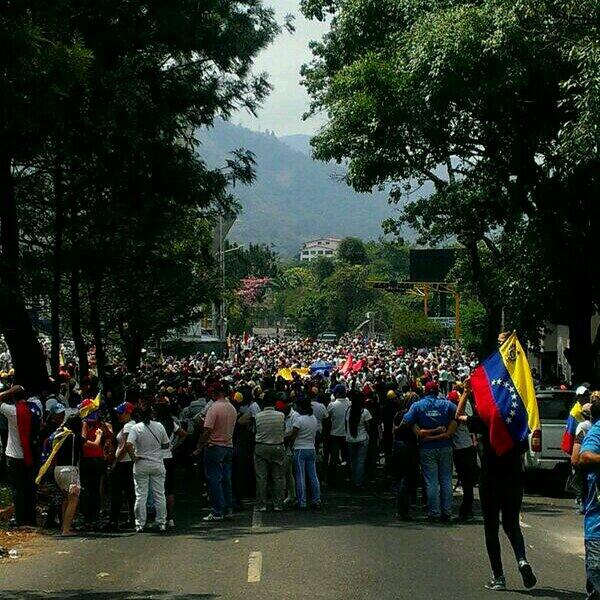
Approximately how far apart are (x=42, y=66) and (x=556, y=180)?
14.0 metres

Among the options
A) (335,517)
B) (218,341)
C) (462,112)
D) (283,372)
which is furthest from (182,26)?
(218,341)

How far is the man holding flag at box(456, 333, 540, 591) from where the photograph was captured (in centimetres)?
1061

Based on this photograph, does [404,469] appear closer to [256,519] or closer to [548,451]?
[256,519]

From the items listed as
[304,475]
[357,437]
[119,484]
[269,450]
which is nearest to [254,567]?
[119,484]

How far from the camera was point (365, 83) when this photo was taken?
23797mm

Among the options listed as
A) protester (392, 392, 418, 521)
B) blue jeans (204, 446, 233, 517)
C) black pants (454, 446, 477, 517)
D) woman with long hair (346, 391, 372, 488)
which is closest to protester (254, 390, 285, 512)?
blue jeans (204, 446, 233, 517)

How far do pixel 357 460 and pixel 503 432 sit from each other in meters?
11.3

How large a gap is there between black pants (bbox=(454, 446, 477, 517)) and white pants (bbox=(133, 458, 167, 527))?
159 inches

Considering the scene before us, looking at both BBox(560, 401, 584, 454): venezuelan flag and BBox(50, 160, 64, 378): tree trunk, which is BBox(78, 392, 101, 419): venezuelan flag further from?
BBox(560, 401, 584, 454): venezuelan flag

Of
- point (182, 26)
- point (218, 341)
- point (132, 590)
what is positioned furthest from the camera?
point (218, 341)

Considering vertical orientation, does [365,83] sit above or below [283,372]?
above

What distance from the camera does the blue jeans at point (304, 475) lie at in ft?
60.6

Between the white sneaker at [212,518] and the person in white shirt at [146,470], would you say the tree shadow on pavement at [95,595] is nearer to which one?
the person in white shirt at [146,470]

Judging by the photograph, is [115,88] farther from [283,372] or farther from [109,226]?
[283,372]
